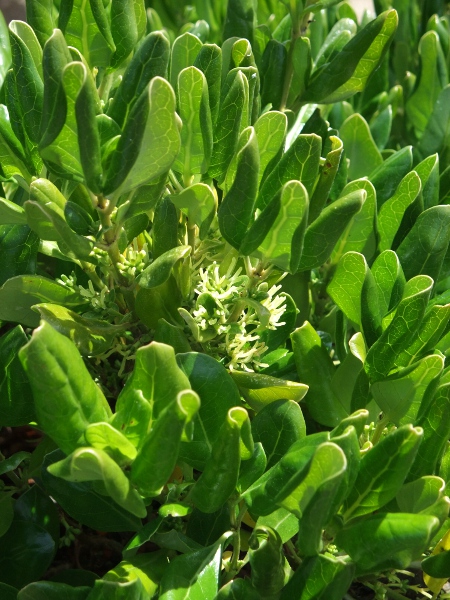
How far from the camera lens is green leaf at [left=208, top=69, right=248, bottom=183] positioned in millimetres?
799

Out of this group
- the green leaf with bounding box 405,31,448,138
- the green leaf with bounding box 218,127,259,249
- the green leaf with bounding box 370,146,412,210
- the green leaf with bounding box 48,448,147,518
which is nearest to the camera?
the green leaf with bounding box 48,448,147,518

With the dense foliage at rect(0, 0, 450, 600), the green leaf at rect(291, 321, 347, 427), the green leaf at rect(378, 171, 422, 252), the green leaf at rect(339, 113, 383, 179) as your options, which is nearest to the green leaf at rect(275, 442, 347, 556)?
the dense foliage at rect(0, 0, 450, 600)

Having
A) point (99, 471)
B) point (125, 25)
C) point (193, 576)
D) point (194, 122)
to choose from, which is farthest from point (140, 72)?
point (193, 576)

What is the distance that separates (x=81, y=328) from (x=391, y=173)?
0.53 metres

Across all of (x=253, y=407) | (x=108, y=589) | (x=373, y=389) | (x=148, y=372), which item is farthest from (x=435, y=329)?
(x=108, y=589)

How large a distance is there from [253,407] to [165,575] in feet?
0.72

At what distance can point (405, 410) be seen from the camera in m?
0.83

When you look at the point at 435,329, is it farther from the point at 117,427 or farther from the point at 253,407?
the point at 117,427

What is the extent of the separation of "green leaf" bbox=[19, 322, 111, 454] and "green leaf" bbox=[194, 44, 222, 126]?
0.33 m

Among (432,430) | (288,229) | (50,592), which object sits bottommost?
(50,592)

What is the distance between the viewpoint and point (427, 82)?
4.70ft

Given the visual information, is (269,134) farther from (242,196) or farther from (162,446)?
(162,446)

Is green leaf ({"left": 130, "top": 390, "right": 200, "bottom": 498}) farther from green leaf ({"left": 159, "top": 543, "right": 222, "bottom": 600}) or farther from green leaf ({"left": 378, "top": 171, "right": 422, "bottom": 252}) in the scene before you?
green leaf ({"left": 378, "top": 171, "right": 422, "bottom": 252})

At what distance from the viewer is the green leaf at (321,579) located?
2.40 feet
